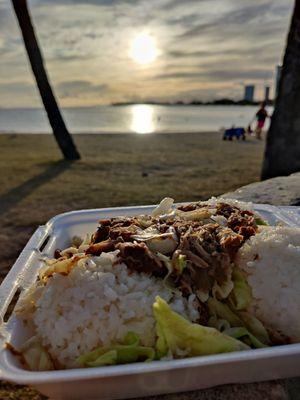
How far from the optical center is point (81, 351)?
5.83ft

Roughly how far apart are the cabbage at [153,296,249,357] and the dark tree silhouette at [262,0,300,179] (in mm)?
6673

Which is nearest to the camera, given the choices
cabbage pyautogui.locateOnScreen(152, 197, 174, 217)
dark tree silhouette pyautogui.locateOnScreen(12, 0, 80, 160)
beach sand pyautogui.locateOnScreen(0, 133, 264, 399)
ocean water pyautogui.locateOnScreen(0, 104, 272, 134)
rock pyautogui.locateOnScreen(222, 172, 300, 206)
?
cabbage pyautogui.locateOnScreen(152, 197, 174, 217)

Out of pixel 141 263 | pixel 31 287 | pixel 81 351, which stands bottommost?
pixel 81 351

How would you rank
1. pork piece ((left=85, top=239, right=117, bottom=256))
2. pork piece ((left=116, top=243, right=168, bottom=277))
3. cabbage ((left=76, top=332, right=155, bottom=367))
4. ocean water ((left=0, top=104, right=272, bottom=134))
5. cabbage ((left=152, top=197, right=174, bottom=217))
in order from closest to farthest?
cabbage ((left=76, top=332, right=155, bottom=367))
pork piece ((left=116, top=243, right=168, bottom=277))
pork piece ((left=85, top=239, right=117, bottom=256))
cabbage ((left=152, top=197, right=174, bottom=217))
ocean water ((left=0, top=104, right=272, bottom=134))

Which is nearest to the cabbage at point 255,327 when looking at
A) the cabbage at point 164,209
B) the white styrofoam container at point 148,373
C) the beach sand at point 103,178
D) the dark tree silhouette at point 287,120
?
the white styrofoam container at point 148,373

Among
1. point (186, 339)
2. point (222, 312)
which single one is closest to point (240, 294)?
point (222, 312)

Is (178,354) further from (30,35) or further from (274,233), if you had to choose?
(30,35)

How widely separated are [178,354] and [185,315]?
164 mm

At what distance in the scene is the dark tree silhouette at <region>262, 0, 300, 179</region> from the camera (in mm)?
7605

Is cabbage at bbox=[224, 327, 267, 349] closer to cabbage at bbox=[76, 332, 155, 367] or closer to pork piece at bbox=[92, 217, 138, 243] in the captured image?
cabbage at bbox=[76, 332, 155, 367]

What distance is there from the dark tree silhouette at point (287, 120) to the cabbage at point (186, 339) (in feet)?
21.9

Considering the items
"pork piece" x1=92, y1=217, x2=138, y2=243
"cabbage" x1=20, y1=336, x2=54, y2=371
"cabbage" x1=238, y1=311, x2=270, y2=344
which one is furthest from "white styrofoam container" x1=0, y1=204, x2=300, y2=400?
"pork piece" x1=92, y1=217, x2=138, y2=243

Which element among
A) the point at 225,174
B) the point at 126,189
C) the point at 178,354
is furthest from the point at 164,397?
the point at 225,174

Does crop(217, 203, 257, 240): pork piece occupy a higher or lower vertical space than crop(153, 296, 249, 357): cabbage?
higher
